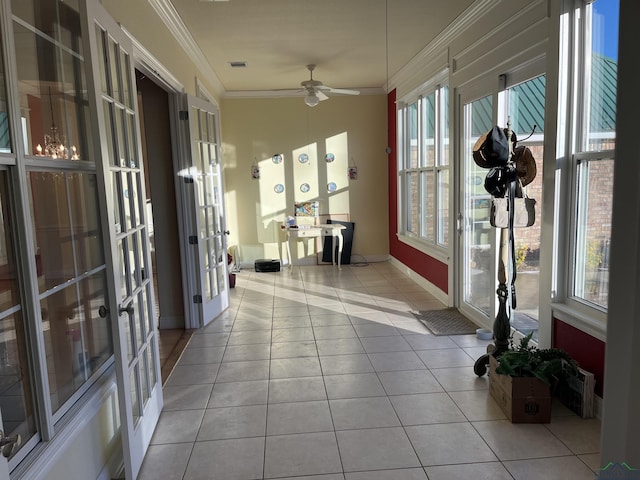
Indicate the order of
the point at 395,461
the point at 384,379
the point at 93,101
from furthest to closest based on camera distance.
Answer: the point at 384,379 → the point at 395,461 → the point at 93,101

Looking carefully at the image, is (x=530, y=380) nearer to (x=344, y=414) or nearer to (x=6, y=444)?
(x=344, y=414)

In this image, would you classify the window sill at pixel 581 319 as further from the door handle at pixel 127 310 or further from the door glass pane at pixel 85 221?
the door glass pane at pixel 85 221

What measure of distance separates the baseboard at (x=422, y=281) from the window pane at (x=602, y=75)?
2.79 meters

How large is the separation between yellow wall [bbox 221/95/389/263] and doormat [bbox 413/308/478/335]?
3235 mm

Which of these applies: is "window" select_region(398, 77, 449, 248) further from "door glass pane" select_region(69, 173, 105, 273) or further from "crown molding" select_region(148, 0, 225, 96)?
"door glass pane" select_region(69, 173, 105, 273)

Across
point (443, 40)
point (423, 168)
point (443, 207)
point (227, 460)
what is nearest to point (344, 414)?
point (227, 460)

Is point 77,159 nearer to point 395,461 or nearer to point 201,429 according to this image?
point 201,429

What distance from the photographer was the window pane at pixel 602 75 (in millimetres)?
2662

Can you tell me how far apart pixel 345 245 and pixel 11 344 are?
6503 mm

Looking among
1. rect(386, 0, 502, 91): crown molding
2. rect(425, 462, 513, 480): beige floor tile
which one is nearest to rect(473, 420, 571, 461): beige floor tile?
rect(425, 462, 513, 480): beige floor tile

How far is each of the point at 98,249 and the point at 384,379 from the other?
211 cm

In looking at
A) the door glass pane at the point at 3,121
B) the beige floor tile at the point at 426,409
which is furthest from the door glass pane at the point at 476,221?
the door glass pane at the point at 3,121

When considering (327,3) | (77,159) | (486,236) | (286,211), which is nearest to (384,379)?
(486,236)

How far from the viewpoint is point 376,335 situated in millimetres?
4348
